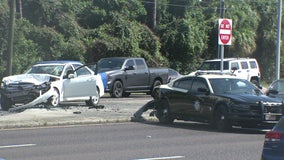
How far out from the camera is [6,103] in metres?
21.7

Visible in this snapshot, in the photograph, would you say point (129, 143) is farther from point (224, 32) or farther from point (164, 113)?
point (224, 32)

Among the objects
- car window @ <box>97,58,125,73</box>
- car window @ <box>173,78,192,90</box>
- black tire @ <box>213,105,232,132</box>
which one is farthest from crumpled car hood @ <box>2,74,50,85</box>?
car window @ <box>97,58,125,73</box>

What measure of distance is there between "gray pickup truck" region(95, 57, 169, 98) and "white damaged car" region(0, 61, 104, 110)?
17.4 ft

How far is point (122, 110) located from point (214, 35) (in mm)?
30050

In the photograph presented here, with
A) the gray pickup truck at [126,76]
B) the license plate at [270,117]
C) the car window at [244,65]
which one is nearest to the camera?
the license plate at [270,117]

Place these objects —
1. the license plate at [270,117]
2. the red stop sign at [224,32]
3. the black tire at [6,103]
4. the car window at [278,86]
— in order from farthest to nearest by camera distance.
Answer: the red stop sign at [224,32], the black tire at [6,103], the car window at [278,86], the license plate at [270,117]

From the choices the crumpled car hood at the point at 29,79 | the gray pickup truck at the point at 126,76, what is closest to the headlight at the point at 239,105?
the crumpled car hood at the point at 29,79

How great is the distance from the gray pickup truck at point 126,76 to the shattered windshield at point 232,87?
38.5 ft

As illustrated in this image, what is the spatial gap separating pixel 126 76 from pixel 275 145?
74.6ft

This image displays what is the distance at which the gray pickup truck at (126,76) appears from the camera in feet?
101

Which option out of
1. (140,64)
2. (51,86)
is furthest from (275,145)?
(140,64)

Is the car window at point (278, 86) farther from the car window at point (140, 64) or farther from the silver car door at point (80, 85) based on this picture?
the car window at point (140, 64)

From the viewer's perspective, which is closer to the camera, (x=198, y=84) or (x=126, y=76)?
(x=198, y=84)

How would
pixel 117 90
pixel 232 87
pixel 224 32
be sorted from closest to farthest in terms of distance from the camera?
1. pixel 232 87
2. pixel 224 32
3. pixel 117 90
